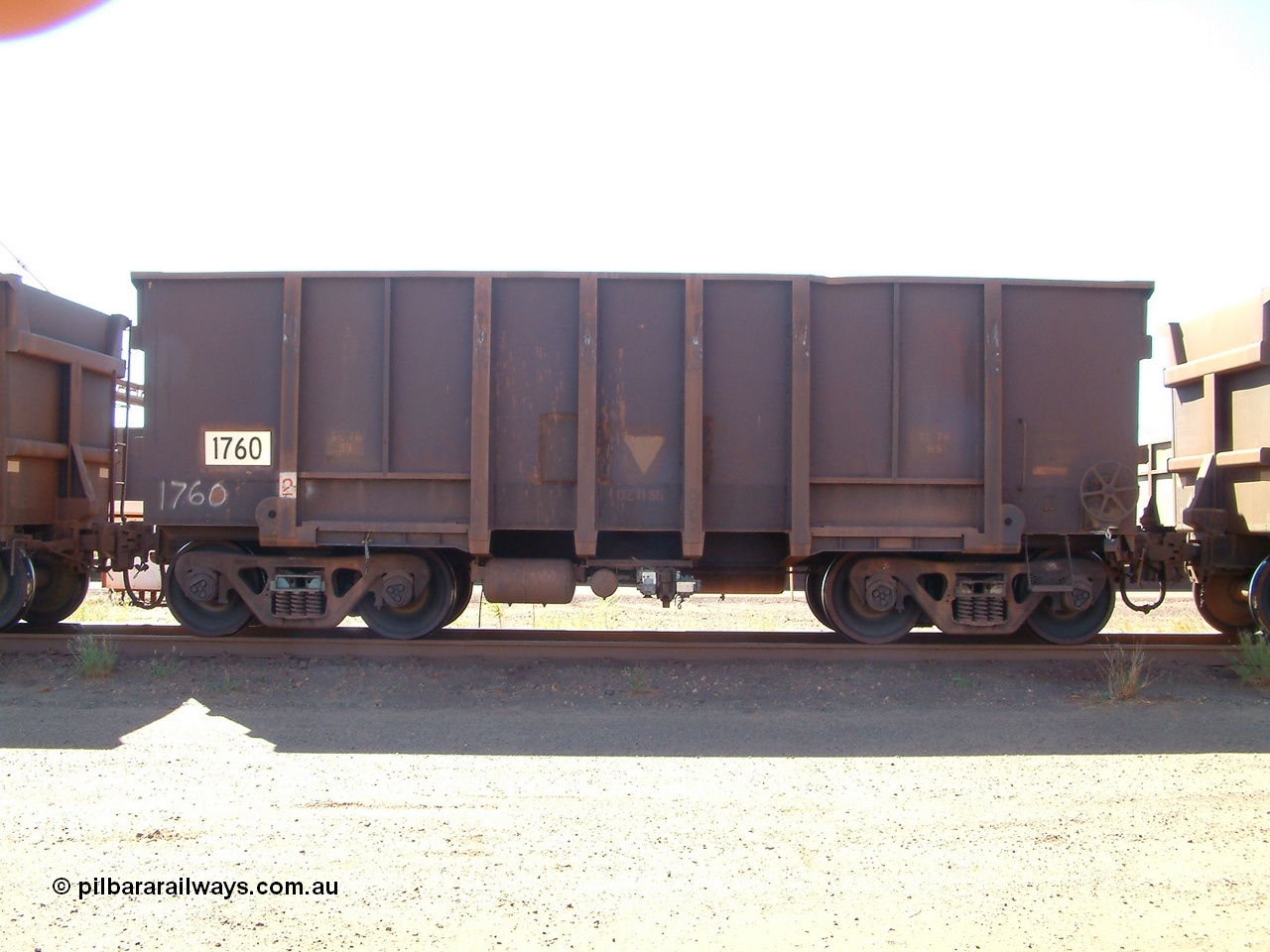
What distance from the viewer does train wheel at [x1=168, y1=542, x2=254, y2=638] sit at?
830 centimetres

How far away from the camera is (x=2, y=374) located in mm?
8172

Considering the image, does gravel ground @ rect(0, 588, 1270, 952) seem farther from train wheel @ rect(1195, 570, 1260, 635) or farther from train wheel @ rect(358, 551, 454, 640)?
train wheel @ rect(1195, 570, 1260, 635)

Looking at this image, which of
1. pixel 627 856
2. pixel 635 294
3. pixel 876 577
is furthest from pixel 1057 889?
pixel 635 294

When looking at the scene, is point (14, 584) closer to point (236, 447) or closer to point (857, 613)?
point (236, 447)

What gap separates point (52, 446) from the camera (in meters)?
8.77

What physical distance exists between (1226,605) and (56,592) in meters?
11.8

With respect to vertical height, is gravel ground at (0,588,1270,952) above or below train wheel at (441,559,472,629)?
→ below

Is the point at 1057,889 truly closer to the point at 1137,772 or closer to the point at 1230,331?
the point at 1137,772

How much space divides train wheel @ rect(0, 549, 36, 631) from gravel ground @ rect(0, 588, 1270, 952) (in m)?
1.30

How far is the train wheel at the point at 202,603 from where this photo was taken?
327 inches

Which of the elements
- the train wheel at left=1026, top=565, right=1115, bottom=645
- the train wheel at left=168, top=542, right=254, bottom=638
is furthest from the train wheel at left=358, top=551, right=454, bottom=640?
the train wheel at left=1026, top=565, right=1115, bottom=645

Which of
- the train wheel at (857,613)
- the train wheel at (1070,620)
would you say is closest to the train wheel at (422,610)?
the train wheel at (857,613)

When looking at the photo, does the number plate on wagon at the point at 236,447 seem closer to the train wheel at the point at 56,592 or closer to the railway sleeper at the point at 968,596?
the train wheel at the point at 56,592

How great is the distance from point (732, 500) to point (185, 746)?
4.67m
